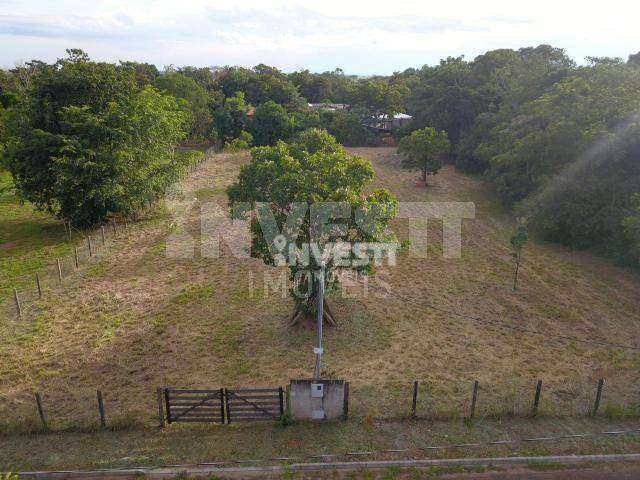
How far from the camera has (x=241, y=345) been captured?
1324cm

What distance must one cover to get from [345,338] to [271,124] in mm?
33904

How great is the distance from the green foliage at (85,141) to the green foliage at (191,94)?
21646mm

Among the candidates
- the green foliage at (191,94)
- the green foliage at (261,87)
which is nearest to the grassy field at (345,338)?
the green foliage at (191,94)

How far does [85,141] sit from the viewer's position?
66.6 ft

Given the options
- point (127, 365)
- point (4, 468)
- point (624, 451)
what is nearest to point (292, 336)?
point (127, 365)

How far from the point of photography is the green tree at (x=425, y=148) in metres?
30.4

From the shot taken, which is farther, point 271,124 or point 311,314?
point 271,124

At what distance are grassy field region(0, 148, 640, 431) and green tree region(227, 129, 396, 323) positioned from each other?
270 centimetres

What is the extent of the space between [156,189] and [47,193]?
4.70 m

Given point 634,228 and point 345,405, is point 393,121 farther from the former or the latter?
point 345,405

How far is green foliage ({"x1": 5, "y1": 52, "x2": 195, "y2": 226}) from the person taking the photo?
2022 centimetres

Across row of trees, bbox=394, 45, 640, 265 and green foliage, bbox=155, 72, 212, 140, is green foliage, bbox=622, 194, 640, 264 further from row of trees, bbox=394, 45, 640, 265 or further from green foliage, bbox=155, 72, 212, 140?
green foliage, bbox=155, 72, 212, 140

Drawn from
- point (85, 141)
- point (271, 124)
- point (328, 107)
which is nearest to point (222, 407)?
point (85, 141)

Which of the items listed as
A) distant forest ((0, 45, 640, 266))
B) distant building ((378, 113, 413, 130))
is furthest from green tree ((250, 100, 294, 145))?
distant forest ((0, 45, 640, 266))
